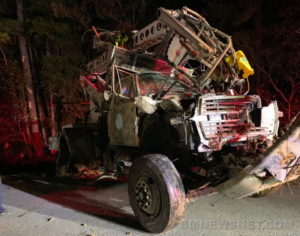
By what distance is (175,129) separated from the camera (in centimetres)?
436

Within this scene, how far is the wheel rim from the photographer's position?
3.87m

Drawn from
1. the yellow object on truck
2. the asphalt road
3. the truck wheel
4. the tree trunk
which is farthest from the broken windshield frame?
the tree trunk

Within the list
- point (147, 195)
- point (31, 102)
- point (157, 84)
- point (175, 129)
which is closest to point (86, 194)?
point (147, 195)

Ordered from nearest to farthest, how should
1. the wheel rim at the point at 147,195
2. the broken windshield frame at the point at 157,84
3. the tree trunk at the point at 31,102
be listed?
1. the wheel rim at the point at 147,195
2. the broken windshield frame at the point at 157,84
3. the tree trunk at the point at 31,102

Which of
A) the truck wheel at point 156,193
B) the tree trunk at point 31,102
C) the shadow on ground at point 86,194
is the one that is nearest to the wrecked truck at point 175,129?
the truck wheel at point 156,193

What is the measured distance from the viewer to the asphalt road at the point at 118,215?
3994 mm

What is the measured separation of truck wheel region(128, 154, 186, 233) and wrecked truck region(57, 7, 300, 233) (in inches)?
0.5

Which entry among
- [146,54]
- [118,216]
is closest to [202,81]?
[146,54]

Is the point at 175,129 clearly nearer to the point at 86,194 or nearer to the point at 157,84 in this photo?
Answer: the point at 157,84

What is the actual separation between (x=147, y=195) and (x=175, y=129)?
1.00 meters

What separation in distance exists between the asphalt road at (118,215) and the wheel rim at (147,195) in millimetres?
333

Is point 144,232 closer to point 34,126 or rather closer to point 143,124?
point 143,124

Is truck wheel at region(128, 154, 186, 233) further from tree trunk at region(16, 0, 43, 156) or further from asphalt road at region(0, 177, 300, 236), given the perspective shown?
tree trunk at region(16, 0, 43, 156)

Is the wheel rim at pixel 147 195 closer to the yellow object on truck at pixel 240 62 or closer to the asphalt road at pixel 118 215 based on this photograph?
the asphalt road at pixel 118 215
